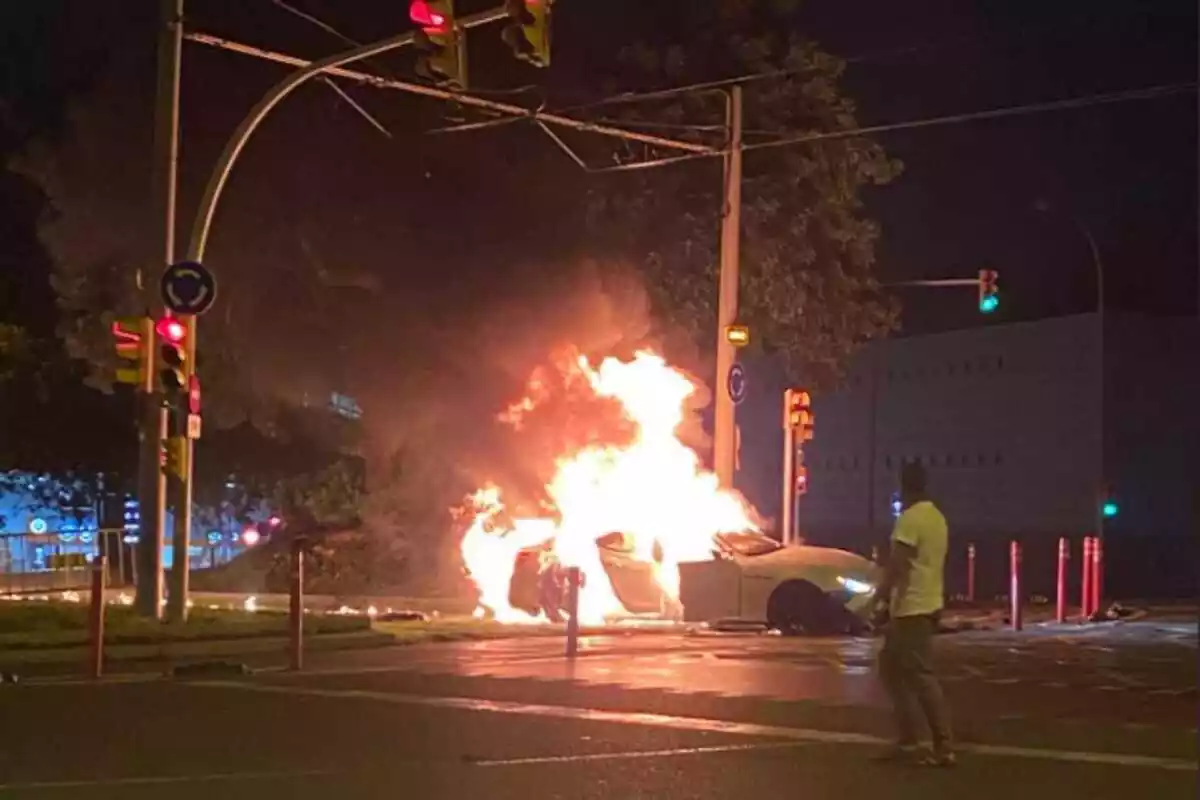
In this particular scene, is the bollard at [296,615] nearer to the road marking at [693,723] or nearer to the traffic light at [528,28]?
the road marking at [693,723]

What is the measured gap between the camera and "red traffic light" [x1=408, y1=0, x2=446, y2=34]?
52.5 feet

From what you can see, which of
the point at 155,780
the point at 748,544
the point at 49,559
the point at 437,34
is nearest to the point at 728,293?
the point at 748,544

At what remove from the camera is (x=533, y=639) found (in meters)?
22.6

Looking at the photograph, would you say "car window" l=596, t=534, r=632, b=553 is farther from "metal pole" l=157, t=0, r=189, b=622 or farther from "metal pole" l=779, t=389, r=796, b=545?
"metal pole" l=157, t=0, r=189, b=622

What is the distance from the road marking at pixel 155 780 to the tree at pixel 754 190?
834 inches

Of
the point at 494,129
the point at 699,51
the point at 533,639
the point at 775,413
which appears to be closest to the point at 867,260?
the point at 699,51

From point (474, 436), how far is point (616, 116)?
6.00m

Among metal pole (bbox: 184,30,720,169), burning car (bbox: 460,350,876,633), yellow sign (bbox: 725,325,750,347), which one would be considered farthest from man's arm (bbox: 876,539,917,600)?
yellow sign (bbox: 725,325,750,347)

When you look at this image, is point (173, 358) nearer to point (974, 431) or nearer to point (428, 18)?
point (428, 18)

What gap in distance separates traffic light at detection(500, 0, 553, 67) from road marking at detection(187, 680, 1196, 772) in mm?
5575

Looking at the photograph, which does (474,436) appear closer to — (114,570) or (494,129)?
(494,129)

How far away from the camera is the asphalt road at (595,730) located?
10.2 meters

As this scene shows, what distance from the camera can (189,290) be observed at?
20391mm

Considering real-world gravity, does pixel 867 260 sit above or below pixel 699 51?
below
